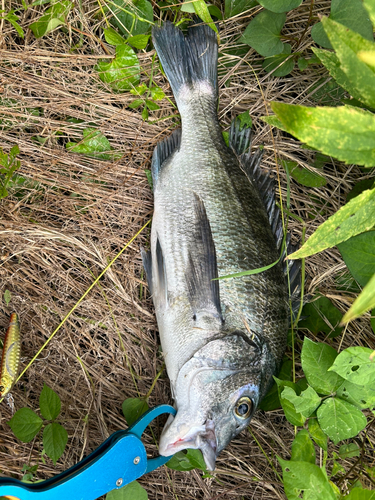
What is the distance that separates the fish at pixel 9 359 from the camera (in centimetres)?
236

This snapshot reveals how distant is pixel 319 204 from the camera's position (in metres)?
2.93

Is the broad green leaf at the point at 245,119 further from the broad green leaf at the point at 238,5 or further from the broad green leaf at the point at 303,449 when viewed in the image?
the broad green leaf at the point at 303,449

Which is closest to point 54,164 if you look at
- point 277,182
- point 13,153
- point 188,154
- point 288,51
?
point 13,153

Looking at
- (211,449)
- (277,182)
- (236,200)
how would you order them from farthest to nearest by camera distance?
(277,182) < (236,200) < (211,449)

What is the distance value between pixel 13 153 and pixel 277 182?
1758 millimetres

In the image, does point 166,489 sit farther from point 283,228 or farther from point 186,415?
point 283,228

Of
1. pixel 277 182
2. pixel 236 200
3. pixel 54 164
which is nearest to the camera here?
pixel 236 200

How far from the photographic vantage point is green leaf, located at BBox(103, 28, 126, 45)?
2.60m

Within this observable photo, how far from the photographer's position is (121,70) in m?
2.69

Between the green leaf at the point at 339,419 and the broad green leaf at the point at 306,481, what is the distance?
25 cm

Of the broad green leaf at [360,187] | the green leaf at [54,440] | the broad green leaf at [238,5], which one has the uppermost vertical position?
the broad green leaf at [238,5]

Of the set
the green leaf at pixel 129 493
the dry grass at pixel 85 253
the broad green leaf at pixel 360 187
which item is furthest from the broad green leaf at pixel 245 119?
the green leaf at pixel 129 493

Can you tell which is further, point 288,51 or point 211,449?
point 288,51

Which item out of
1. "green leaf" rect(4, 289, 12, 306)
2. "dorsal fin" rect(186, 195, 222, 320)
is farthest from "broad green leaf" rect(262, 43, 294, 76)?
"green leaf" rect(4, 289, 12, 306)
